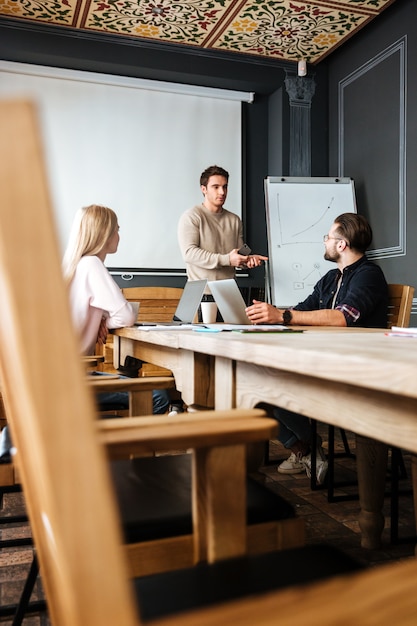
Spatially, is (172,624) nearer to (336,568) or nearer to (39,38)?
(336,568)

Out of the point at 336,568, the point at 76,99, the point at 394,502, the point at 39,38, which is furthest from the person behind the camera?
the point at 76,99

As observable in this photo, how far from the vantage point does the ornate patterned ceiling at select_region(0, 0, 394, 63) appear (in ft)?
13.2

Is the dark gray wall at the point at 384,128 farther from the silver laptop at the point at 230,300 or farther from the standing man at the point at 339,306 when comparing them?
the silver laptop at the point at 230,300

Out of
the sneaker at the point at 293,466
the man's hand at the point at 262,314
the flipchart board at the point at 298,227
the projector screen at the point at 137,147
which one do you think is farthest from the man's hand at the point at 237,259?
the projector screen at the point at 137,147

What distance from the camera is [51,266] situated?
336mm

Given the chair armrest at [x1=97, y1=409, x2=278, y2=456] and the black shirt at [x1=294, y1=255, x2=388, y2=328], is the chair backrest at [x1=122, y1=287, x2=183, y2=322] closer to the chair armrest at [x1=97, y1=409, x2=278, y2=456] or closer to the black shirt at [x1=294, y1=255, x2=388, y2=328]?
the black shirt at [x1=294, y1=255, x2=388, y2=328]

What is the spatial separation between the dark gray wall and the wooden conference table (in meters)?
2.82

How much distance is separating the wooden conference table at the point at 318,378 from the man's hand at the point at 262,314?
54 centimetres

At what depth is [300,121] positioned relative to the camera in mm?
4910

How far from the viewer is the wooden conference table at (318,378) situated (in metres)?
0.66

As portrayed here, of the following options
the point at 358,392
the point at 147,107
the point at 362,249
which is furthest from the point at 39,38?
the point at 358,392

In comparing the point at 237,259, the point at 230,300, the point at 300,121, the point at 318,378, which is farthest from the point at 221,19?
the point at 318,378

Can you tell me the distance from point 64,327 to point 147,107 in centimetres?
479

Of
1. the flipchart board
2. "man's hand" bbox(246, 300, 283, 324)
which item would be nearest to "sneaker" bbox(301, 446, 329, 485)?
"man's hand" bbox(246, 300, 283, 324)
